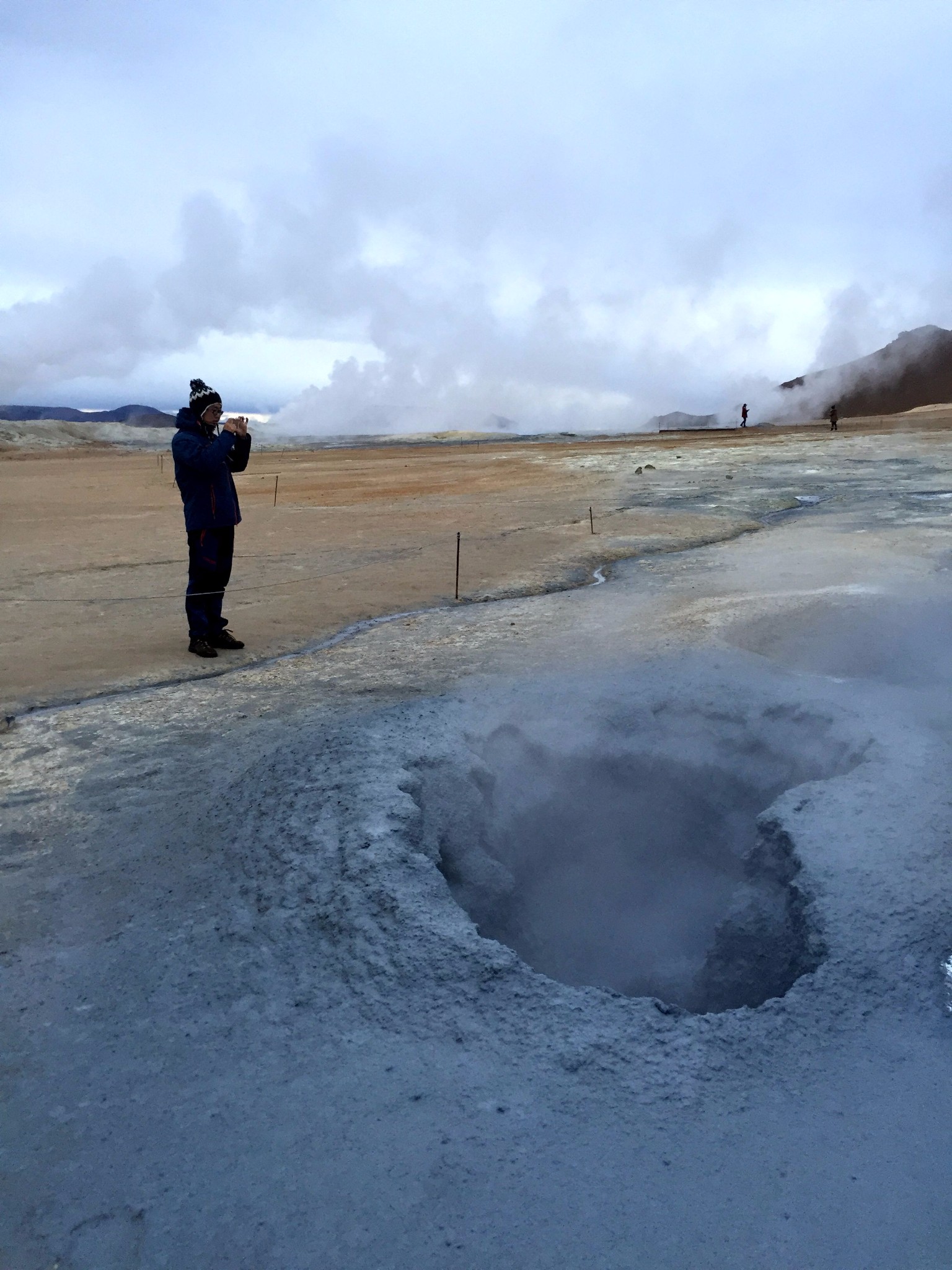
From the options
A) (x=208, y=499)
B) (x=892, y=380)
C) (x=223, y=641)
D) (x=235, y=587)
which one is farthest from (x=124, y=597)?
(x=892, y=380)

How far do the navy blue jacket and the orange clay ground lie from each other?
0.78 metres

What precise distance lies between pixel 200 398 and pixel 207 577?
0.94 meters

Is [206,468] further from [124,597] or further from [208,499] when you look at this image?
[124,597]

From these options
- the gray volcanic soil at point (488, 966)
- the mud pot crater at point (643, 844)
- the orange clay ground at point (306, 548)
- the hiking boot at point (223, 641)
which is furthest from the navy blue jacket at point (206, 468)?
the mud pot crater at point (643, 844)

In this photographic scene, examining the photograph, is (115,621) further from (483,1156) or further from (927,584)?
(927,584)

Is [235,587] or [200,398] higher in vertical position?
[200,398]

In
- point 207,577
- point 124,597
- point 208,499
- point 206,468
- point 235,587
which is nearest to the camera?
point 206,468

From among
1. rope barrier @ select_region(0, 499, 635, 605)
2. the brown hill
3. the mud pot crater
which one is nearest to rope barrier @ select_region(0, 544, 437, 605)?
rope barrier @ select_region(0, 499, 635, 605)

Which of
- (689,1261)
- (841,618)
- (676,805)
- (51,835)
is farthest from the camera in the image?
(841,618)

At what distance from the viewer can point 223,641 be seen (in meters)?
5.11

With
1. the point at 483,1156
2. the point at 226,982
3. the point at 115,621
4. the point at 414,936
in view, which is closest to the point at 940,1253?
the point at 483,1156

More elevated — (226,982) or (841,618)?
(841,618)

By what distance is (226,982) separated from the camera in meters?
2.21

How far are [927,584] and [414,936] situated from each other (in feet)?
15.8
